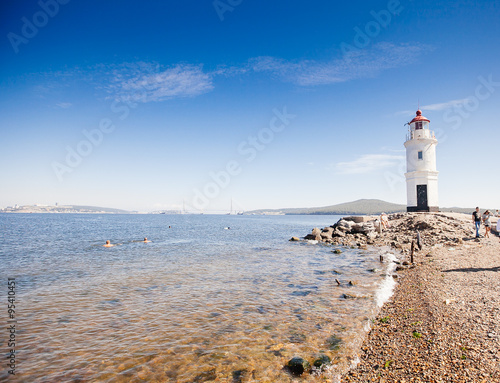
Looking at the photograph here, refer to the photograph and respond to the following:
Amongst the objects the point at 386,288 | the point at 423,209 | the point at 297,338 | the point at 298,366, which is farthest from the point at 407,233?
the point at 298,366

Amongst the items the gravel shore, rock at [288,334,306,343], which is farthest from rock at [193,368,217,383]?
the gravel shore

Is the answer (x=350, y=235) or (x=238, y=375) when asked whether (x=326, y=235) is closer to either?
(x=350, y=235)

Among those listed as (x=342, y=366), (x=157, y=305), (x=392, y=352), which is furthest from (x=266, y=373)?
(x=157, y=305)

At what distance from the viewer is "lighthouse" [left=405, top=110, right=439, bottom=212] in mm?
38516

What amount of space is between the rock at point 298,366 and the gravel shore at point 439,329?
917 millimetres

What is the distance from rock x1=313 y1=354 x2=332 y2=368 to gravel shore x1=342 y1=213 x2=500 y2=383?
2.35ft

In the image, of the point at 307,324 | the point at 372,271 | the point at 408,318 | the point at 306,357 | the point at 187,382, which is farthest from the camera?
the point at 372,271

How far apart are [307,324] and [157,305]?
6.11m

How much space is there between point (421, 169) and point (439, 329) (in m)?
37.3

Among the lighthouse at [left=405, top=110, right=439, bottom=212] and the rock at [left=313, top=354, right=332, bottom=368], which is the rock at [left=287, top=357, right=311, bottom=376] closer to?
the rock at [left=313, top=354, right=332, bottom=368]

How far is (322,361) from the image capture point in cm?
698

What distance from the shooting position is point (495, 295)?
372 inches

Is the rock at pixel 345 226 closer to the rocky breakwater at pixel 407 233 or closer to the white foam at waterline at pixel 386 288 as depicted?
the rocky breakwater at pixel 407 233

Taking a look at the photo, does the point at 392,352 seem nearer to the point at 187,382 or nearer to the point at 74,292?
the point at 187,382
